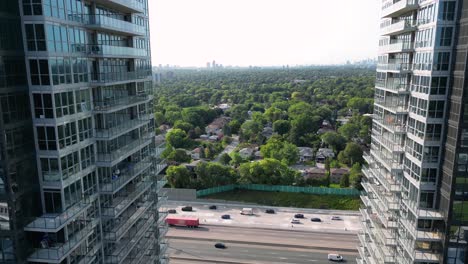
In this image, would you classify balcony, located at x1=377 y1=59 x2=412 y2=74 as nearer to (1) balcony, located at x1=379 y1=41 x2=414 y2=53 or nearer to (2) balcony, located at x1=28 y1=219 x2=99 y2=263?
(1) balcony, located at x1=379 y1=41 x2=414 y2=53

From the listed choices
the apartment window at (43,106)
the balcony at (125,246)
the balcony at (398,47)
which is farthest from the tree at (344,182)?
the apartment window at (43,106)


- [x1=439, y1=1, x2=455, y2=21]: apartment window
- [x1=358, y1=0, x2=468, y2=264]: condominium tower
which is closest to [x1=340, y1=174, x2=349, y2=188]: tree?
[x1=358, y1=0, x2=468, y2=264]: condominium tower

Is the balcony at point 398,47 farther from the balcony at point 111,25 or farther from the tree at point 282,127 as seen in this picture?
the tree at point 282,127

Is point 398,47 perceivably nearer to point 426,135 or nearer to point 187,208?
point 426,135

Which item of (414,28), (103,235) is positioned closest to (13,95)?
(103,235)

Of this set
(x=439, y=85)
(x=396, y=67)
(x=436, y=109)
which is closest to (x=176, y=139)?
(x=396, y=67)

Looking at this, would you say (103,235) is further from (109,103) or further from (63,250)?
(109,103)
